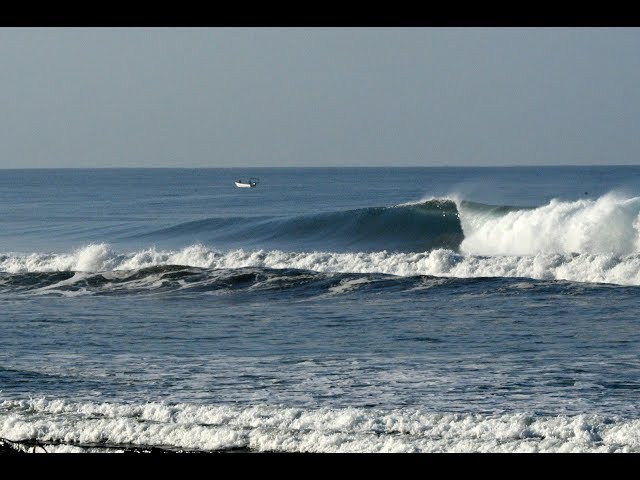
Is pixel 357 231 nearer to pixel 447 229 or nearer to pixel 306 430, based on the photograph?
pixel 447 229

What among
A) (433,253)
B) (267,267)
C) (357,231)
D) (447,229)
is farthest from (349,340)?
(357,231)

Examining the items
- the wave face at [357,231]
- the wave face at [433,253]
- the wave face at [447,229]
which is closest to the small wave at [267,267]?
the wave face at [433,253]

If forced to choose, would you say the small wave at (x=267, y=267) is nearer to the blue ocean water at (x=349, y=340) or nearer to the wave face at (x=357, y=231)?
the blue ocean water at (x=349, y=340)

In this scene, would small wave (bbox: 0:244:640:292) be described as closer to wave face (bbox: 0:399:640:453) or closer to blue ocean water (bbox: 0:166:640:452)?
blue ocean water (bbox: 0:166:640:452)

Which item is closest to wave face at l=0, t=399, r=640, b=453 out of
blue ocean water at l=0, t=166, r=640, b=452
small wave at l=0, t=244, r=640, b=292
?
blue ocean water at l=0, t=166, r=640, b=452

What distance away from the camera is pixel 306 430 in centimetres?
868

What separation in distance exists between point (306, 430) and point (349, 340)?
522 cm

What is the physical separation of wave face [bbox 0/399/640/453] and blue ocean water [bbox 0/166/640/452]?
24 mm

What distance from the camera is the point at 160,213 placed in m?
52.0

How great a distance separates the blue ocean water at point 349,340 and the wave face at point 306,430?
2 cm

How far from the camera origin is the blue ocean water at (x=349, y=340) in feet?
28.8

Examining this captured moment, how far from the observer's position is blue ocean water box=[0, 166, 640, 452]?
8766 millimetres
